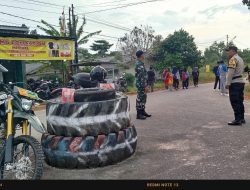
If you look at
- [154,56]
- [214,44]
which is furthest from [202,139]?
[214,44]

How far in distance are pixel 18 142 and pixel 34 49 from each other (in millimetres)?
14055

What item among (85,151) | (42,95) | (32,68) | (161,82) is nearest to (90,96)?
(85,151)

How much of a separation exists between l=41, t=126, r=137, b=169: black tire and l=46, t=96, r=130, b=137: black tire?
92 mm

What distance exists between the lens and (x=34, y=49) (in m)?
17.9

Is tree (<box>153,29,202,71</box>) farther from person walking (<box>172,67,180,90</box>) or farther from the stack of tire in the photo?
the stack of tire

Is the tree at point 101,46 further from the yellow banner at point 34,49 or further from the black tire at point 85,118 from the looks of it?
the black tire at point 85,118

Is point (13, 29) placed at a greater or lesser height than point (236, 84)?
greater

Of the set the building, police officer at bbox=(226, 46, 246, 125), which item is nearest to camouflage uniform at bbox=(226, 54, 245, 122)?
police officer at bbox=(226, 46, 246, 125)

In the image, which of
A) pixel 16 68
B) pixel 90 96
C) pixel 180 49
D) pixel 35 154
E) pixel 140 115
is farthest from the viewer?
pixel 180 49

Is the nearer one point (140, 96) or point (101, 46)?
point (140, 96)

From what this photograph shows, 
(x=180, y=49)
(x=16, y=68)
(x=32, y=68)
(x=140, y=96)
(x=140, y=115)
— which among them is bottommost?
(x=140, y=115)

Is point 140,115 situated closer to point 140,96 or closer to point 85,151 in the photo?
point 140,96
